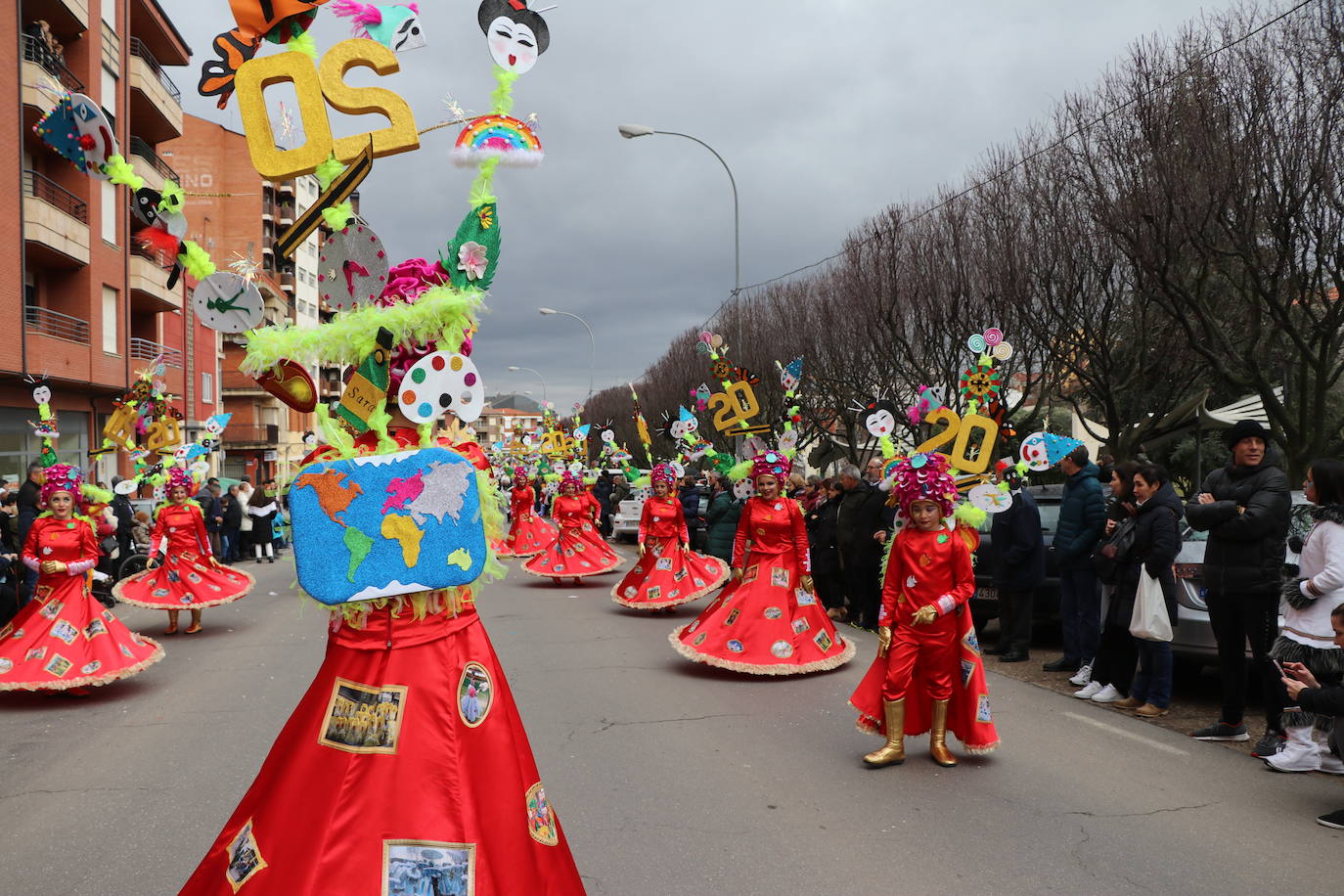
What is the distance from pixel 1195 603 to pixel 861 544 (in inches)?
179

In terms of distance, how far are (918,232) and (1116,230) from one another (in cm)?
706

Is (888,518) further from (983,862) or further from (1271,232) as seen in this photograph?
(983,862)

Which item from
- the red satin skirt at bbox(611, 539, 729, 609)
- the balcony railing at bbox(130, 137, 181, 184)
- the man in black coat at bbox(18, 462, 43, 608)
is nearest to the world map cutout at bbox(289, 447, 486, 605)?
the red satin skirt at bbox(611, 539, 729, 609)

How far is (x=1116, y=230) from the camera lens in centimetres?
1373

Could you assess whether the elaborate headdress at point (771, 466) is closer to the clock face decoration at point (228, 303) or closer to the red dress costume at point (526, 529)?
the clock face decoration at point (228, 303)

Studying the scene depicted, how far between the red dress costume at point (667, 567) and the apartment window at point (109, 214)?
61.2ft

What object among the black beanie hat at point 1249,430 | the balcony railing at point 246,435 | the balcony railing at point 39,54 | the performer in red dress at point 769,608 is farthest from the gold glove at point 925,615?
the balcony railing at point 246,435

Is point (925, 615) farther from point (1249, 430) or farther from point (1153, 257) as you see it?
point (1153, 257)

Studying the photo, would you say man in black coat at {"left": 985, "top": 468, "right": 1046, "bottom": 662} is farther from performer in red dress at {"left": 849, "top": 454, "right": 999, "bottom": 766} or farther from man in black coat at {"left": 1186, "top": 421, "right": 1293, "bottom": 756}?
performer in red dress at {"left": 849, "top": 454, "right": 999, "bottom": 766}

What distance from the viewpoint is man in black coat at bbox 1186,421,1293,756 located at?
6.57m

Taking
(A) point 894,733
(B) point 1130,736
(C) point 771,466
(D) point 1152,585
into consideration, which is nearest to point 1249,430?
(D) point 1152,585

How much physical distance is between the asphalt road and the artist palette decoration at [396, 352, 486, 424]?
A: 4.98ft

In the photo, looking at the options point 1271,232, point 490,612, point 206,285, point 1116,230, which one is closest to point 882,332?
point 1116,230

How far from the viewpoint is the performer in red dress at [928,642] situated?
636 cm
